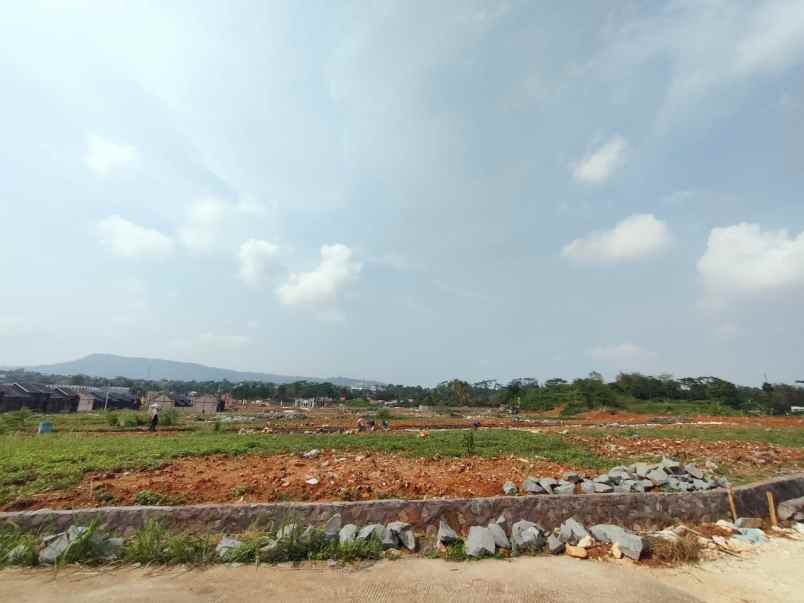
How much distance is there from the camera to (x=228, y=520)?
6.04 metres

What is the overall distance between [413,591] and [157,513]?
160 inches

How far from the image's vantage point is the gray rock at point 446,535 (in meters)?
5.79

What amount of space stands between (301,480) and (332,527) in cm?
251

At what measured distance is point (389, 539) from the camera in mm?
5703

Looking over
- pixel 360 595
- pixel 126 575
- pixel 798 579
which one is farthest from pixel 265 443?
pixel 798 579

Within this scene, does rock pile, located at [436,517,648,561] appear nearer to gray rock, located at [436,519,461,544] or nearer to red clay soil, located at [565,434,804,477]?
gray rock, located at [436,519,461,544]

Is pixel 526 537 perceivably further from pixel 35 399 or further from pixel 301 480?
pixel 35 399

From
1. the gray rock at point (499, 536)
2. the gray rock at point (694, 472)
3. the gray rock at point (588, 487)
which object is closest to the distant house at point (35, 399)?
the gray rock at point (499, 536)

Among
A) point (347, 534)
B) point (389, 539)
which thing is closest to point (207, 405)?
point (347, 534)

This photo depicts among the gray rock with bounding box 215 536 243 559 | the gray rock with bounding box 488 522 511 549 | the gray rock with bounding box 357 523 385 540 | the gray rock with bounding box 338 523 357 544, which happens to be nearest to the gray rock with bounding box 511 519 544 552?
the gray rock with bounding box 488 522 511 549

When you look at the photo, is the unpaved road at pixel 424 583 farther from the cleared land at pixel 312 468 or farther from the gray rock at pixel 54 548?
the cleared land at pixel 312 468

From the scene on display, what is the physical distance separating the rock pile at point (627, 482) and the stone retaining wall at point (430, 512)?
1.43ft

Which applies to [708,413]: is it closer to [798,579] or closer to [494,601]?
[798,579]

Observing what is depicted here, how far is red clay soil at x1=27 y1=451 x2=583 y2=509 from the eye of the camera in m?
7.23
